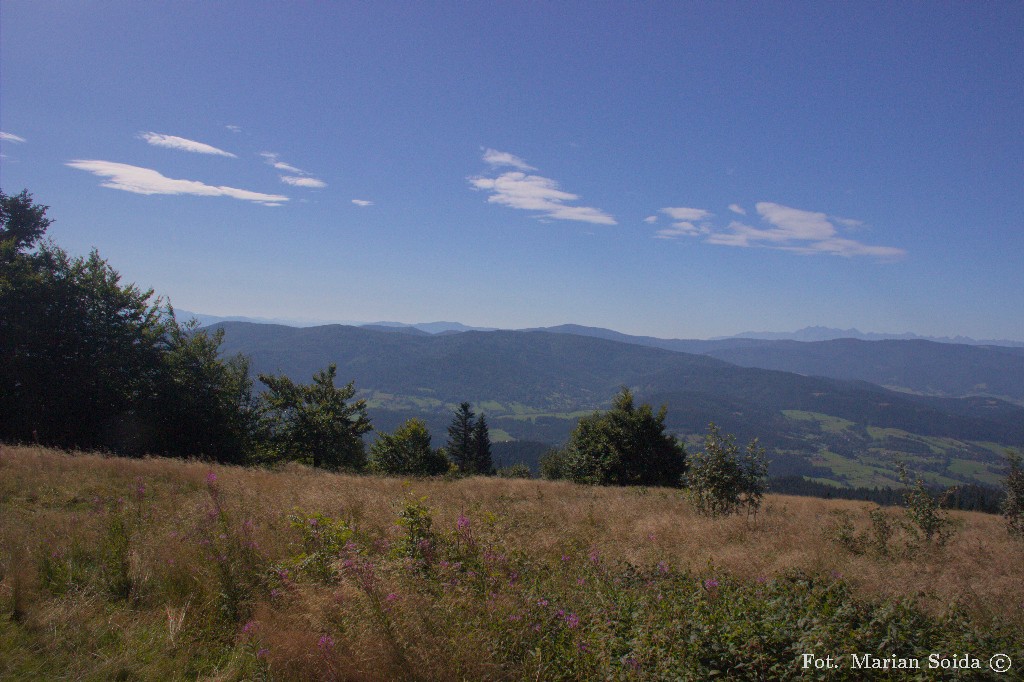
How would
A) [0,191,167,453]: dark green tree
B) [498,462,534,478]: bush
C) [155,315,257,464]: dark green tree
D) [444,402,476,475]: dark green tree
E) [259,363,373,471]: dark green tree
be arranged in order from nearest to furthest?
1. [0,191,167,453]: dark green tree
2. [155,315,257,464]: dark green tree
3. [259,363,373,471]: dark green tree
4. [498,462,534,478]: bush
5. [444,402,476,475]: dark green tree

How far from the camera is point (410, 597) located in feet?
12.4

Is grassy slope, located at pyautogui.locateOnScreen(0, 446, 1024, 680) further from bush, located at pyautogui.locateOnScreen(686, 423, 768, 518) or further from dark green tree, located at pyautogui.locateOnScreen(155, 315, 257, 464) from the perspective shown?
dark green tree, located at pyautogui.locateOnScreen(155, 315, 257, 464)

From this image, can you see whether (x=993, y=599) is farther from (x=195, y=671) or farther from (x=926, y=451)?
(x=926, y=451)

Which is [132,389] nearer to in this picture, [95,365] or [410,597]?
[95,365]

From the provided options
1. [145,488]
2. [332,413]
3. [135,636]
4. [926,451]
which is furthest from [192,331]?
[926,451]

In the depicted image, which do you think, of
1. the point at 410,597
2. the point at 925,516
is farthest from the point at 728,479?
the point at 410,597

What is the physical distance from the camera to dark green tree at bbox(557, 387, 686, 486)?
31.6 m

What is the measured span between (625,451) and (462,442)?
27.7 meters

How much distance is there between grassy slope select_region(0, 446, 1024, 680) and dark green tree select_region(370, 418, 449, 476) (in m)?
34.4

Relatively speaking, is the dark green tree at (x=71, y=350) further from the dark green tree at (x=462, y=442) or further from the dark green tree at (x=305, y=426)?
the dark green tree at (x=462, y=442)

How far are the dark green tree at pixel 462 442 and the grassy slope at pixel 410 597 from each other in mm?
48446
